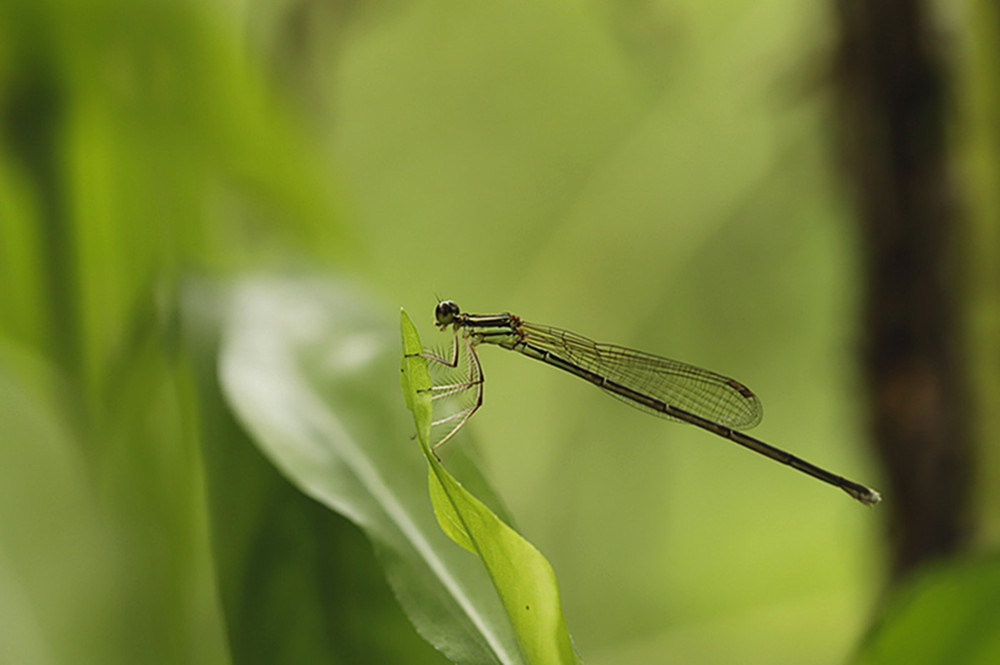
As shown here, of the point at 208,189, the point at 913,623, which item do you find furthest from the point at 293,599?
the point at 208,189

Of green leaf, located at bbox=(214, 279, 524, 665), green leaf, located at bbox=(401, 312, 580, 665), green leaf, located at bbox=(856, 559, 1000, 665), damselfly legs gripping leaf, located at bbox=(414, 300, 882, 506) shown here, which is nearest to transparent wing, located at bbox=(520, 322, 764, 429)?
damselfly legs gripping leaf, located at bbox=(414, 300, 882, 506)

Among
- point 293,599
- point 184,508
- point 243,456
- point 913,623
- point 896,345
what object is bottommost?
point 184,508

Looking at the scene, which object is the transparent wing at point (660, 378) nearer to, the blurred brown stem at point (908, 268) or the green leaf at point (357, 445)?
the blurred brown stem at point (908, 268)

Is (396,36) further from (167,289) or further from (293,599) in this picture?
(293,599)

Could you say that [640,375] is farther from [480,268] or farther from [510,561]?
[480,268]

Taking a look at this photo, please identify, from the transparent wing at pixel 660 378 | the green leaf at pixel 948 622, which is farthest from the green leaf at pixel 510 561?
the transparent wing at pixel 660 378
